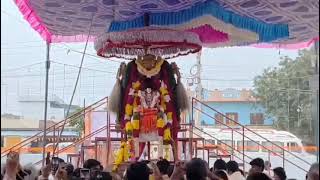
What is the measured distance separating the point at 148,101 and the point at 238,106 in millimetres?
7037

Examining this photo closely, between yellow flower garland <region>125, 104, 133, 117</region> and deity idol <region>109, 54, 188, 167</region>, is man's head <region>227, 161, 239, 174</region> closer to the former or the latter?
deity idol <region>109, 54, 188, 167</region>

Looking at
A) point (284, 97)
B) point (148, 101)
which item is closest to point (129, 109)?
point (148, 101)

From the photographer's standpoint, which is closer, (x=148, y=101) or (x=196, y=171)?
(x=196, y=171)

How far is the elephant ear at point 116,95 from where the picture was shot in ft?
24.6

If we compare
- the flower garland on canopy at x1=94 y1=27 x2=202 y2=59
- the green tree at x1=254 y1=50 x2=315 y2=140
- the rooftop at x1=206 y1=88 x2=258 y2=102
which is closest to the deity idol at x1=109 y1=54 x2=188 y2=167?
the flower garland on canopy at x1=94 y1=27 x2=202 y2=59

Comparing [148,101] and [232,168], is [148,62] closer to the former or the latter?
[148,101]

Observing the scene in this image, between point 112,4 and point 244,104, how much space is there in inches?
309

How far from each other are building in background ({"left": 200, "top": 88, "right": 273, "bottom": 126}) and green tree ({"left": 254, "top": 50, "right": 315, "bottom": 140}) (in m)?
0.71

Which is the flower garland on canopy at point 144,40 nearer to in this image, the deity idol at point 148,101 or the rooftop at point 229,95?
the deity idol at point 148,101

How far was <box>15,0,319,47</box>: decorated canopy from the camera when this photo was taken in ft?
20.6

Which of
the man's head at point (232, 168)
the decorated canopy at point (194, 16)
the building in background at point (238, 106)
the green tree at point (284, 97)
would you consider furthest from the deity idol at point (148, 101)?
the building in background at point (238, 106)

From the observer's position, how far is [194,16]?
6188mm

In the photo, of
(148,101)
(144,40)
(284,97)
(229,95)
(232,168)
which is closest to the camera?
(232,168)

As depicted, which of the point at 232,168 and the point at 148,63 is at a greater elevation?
the point at 148,63
